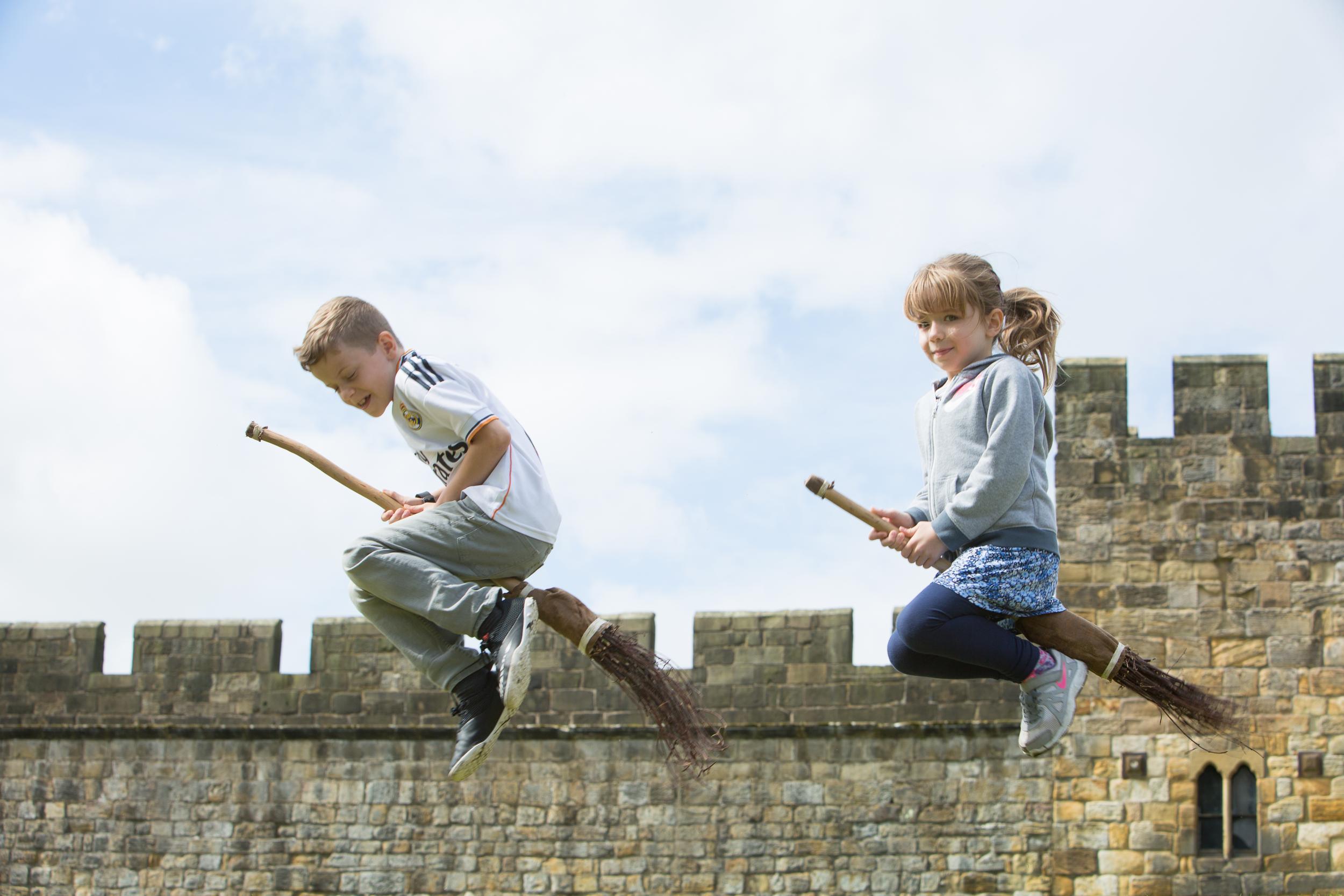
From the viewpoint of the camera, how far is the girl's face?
15.9 feet

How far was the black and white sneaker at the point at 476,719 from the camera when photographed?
467 centimetres

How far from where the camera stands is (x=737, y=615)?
1338 centimetres

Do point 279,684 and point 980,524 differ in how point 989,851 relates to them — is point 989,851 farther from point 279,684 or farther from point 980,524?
point 980,524

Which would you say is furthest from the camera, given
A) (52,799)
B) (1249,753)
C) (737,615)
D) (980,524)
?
(52,799)

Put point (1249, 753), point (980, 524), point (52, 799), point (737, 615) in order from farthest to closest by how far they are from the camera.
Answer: point (52, 799)
point (737, 615)
point (1249, 753)
point (980, 524)

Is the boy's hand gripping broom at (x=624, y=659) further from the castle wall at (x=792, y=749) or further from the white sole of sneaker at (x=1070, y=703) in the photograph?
the castle wall at (x=792, y=749)

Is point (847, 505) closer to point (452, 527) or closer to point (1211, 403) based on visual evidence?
point (452, 527)

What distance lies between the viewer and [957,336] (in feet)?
15.9

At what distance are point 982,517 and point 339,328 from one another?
1.72m

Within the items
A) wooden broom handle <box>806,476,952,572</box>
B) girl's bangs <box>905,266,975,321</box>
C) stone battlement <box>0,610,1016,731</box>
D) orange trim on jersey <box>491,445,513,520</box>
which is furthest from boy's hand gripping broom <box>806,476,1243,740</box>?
stone battlement <box>0,610,1016,731</box>

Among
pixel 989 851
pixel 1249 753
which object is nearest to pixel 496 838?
pixel 989 851

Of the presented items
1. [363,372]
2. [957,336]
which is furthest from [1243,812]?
[363,372]

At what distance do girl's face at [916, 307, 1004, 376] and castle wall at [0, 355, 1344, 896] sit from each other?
7925 millimetres

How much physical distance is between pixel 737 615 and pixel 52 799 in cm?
554
